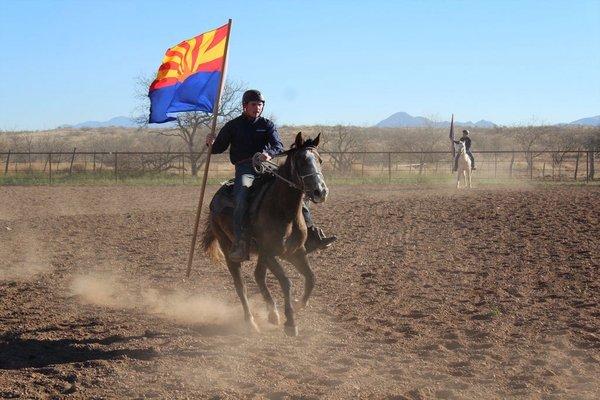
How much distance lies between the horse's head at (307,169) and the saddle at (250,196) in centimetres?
55

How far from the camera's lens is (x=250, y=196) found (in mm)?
8133

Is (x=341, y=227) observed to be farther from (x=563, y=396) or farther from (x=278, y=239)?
(x=563, y=396)

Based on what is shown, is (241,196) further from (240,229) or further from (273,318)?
(273,318)

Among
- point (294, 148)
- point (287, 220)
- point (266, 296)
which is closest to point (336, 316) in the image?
point (266, 296)

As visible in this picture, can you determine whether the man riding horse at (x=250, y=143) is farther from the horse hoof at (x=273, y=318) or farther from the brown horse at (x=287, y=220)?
the horse hoof at (x=273, y=318)

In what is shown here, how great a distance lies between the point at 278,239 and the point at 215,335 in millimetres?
1160

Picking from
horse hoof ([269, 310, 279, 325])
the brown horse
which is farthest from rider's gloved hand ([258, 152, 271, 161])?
horse hoof ([269, 310, 279, 325])

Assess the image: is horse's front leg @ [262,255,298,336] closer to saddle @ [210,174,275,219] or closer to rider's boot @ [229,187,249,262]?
rider's boot @ [229,187,249,262]

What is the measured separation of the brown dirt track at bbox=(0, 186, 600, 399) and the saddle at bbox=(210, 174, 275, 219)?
4.07 feet

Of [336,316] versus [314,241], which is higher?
[314,241]

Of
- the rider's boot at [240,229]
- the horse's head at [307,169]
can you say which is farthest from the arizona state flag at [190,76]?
the horse's head at [307,169]

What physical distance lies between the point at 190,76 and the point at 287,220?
315cm

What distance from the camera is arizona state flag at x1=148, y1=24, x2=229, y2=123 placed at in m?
9.88

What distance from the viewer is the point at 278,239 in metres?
7.70
